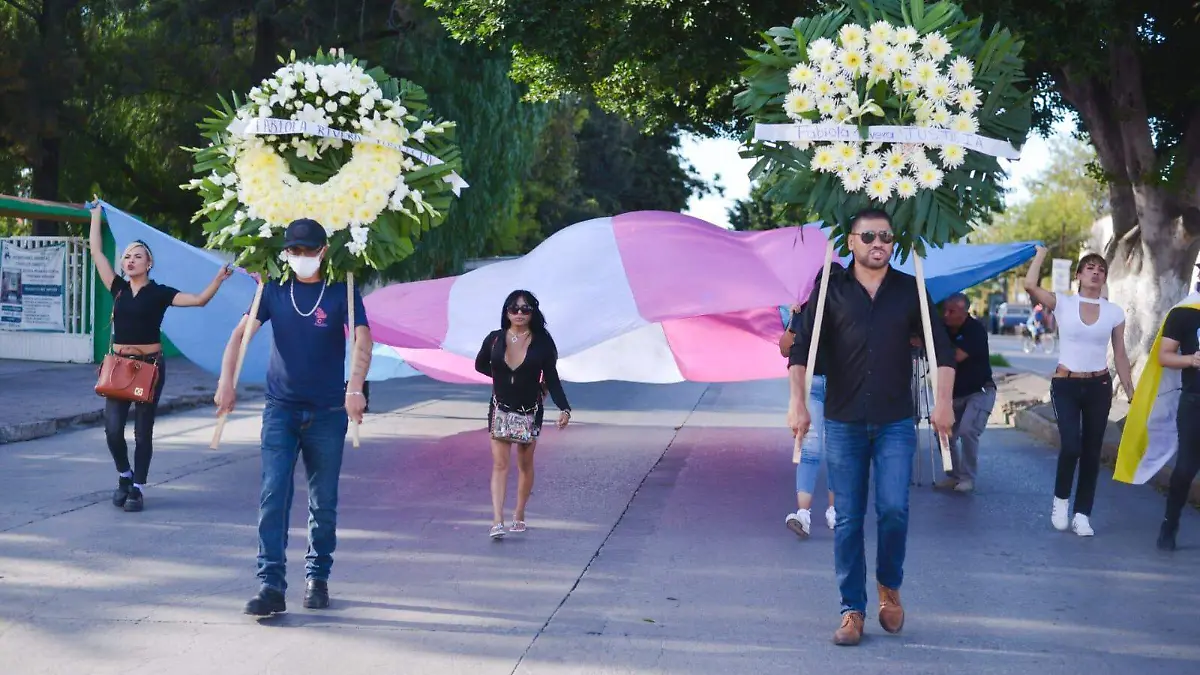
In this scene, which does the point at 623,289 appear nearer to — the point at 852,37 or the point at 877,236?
the point at 852,37

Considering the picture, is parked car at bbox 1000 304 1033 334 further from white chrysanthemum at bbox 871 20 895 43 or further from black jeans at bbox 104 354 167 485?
white chrysanthemum at bbox 871 20 895 43

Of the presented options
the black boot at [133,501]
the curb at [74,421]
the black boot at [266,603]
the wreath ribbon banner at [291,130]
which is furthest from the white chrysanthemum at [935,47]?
the curb at [74,421]

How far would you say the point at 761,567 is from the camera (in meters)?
7.89

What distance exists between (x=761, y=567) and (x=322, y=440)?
8.74 feet

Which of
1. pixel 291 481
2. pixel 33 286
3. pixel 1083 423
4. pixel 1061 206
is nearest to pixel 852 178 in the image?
pixel 291 481

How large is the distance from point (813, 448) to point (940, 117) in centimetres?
307

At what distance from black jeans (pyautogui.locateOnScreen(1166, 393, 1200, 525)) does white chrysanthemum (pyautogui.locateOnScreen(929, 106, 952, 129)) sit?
3.00m

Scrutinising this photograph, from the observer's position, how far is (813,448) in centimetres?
914

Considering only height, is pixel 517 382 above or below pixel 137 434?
above

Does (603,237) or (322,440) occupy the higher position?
(603,237)

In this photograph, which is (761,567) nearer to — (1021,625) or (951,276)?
(1021,625)

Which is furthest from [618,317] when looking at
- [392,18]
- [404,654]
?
[392,18]

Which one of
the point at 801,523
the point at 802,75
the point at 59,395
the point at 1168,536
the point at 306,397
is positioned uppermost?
the point at 802,75

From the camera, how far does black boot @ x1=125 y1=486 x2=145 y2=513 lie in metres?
9.43
